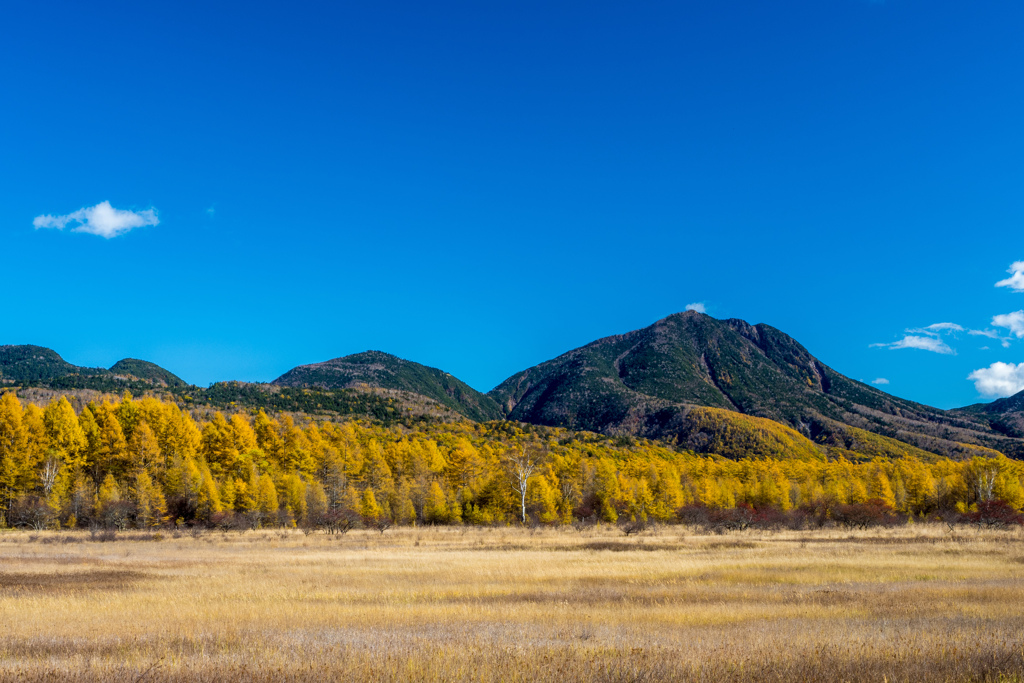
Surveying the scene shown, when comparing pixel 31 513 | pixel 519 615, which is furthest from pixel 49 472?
pixel 519 615

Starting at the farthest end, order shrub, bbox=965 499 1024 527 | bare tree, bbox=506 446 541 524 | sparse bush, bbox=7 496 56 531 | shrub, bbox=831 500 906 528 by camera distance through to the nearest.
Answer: bare tree, bbox=506 446 541 524 → shrub, bbox=831 500 906 528 → sparse bush, bbox=7 496 56 531 → shrub, bbox=965 499 1024 527

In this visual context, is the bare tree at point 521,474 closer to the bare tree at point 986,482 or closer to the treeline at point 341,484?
the treeline at point 341,484

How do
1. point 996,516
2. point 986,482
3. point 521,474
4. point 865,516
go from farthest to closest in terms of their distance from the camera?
point 986,482 < point 521,474 < point 865,516 < point 996,516

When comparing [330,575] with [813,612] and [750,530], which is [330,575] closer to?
[813,612]

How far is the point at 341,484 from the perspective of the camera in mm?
76562

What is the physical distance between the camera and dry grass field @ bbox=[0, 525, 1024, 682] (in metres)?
9.95

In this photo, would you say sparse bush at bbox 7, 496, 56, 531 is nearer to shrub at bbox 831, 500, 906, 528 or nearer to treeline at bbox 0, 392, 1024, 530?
treeline at bbox 0, 392, 1024, 530

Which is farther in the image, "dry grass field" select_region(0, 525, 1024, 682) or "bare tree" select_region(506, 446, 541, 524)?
→ "bare tree" select_region(506, 446, 541, 524)

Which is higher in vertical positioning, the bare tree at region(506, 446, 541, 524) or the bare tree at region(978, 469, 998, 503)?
the bare tree at region(506, 446, 541, 524)

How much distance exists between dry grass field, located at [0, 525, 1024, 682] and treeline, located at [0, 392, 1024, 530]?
28732 mm

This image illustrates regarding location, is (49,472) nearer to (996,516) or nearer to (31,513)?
(31,513)

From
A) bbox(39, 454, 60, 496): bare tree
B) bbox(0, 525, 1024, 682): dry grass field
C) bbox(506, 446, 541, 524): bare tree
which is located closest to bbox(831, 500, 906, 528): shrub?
bbox(0, 525, 1024, 682): dry grass field

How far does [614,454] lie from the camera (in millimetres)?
127438

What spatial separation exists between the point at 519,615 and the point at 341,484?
64.5 m
